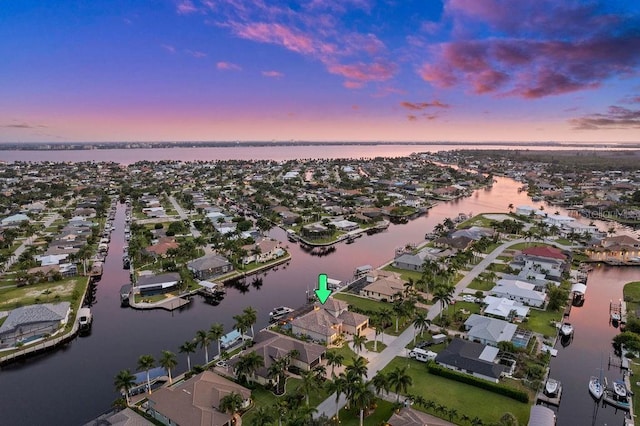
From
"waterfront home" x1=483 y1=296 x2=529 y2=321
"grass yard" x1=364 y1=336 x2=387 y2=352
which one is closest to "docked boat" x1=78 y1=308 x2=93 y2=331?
"grass yard" x1=364 y1=336 x2=387 y2=352

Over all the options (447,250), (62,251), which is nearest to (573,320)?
(447,250)

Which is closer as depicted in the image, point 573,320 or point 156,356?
point 156,356

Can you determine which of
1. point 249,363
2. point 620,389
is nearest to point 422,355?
point 620,389

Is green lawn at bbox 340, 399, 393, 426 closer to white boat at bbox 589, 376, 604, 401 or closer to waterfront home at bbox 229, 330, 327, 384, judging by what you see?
waterfront home at bbox 229, 330, 327, 384

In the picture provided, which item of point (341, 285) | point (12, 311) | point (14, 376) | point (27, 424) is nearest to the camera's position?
point (27, 424)

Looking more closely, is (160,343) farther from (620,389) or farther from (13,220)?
(13,220)

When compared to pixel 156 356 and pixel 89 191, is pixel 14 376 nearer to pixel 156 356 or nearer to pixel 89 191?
pixel 156 356
